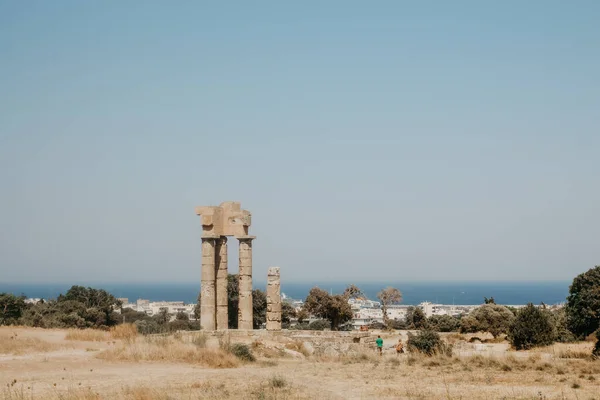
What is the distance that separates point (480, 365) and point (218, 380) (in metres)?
8.09

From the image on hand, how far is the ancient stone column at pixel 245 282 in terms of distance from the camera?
100 feet

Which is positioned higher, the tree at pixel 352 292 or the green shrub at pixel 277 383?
the tree at pixel 352 292

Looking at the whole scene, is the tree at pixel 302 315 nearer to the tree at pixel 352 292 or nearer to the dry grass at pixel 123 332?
the tree at pixel 352 292

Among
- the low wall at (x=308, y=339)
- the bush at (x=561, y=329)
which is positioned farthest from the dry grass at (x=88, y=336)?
the bush at (x=561, y=329)

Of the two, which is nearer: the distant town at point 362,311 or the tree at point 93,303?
the tree at point 93,303

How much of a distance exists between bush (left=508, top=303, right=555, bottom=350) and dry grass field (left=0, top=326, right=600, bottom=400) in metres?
1.84

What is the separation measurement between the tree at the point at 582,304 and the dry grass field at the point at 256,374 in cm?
1262

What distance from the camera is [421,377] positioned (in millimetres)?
18047

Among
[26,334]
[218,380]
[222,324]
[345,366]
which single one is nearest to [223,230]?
[222,324]

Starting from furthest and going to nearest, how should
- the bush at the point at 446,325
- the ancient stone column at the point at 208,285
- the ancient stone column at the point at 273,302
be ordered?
the bush at the point at 446,325 < the ancient stone column at the point at 273,302 < the ancient stone column at the point at 208,285

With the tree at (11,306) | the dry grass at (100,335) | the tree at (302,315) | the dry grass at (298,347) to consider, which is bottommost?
the dry grass at (298,347)

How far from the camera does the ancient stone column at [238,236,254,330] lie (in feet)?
100

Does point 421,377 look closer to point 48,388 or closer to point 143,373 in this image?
point 143,373

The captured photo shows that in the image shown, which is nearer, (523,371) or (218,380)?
(218,380)
